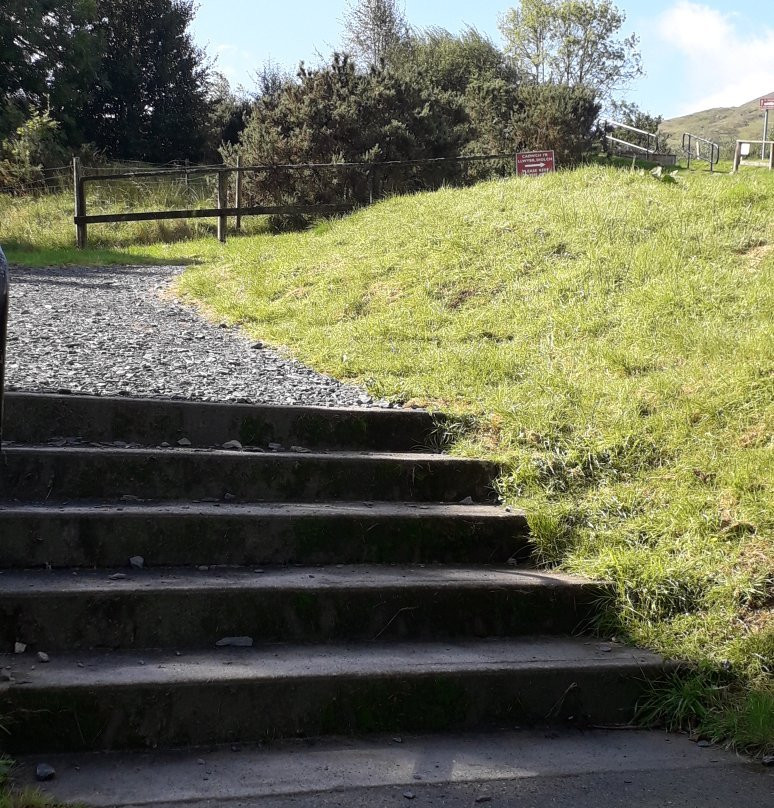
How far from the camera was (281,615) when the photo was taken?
3271 mm

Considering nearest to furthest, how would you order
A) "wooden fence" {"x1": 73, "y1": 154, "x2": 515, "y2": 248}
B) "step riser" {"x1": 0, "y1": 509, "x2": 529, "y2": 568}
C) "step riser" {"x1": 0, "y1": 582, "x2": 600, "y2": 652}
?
"step riser" {"x1": 0, "y1": 582, "x2": 600, "y2": 652}, "step riser" {"x1": 0, "y1": 509, "x2": 529, "y2": 568}, "wooden fence" {"x1": 73, "y1": 154, "x2": 515, "y2": 248}

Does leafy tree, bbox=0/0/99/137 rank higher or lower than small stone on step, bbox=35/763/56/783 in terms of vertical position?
higher

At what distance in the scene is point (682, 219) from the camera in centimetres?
755

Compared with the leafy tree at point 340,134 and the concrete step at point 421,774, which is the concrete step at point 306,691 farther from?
the leafy tree at point 340,134

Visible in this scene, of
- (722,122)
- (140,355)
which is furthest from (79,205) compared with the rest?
(722,122)

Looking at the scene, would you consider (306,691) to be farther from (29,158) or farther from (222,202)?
(29,158)

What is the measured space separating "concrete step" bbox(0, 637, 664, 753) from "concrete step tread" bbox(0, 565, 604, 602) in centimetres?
23

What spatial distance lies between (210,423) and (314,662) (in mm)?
1713

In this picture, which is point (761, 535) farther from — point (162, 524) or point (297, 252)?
point (297, 252)

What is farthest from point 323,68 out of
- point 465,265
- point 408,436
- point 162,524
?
point 162,524

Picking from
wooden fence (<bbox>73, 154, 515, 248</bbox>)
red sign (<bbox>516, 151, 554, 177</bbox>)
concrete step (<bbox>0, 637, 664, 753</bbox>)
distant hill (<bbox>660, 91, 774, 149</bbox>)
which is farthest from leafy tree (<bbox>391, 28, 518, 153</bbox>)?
distant hill (<bbox>660, 91, 774, 149</bbox>)

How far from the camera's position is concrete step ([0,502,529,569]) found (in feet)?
11.0

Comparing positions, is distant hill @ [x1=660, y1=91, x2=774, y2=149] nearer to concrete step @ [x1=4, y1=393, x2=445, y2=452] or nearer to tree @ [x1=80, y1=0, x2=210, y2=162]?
tree @ [x1=80, y1=0, x2=210, y2=162]

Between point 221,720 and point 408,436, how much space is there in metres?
2.24
